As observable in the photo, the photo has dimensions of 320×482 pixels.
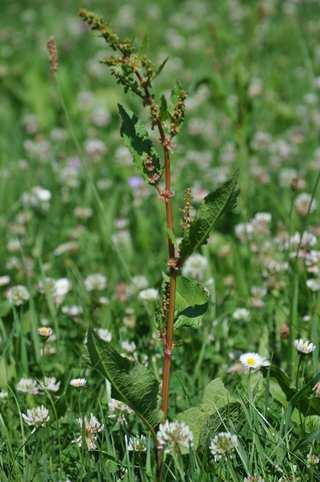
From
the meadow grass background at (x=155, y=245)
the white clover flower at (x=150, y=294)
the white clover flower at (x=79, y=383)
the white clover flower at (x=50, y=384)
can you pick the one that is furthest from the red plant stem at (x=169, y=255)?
the white clover flower at (x=150, y=294)

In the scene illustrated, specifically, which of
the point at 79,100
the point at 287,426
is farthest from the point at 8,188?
the point at 287,426

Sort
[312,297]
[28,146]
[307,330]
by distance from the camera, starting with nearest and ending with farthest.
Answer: [307,330], [312,297], [28,146]

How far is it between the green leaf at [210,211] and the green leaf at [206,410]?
391mm

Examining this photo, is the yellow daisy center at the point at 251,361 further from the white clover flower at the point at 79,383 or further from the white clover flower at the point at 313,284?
the white clover flower at the point at 313,284

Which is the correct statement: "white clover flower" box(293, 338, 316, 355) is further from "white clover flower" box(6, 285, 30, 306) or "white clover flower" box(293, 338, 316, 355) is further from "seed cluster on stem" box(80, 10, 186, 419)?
"white clover flower" box(6, 285, 30, 306)

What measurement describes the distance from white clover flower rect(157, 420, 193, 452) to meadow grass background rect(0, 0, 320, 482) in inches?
1.6

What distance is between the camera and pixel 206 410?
1.94 meters

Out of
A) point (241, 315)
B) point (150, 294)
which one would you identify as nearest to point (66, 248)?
point (150, 294)

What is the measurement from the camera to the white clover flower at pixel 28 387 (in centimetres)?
219

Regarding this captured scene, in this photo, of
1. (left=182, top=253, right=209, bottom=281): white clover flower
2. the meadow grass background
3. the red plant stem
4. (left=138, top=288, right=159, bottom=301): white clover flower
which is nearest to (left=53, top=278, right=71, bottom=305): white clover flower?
the meadow grass background

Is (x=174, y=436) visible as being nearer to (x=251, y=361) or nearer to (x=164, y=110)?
(x=251, y=361)

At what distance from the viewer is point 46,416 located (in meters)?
2.01

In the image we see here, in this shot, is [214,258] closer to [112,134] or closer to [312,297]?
[312,297]

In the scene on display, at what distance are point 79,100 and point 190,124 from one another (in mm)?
795
